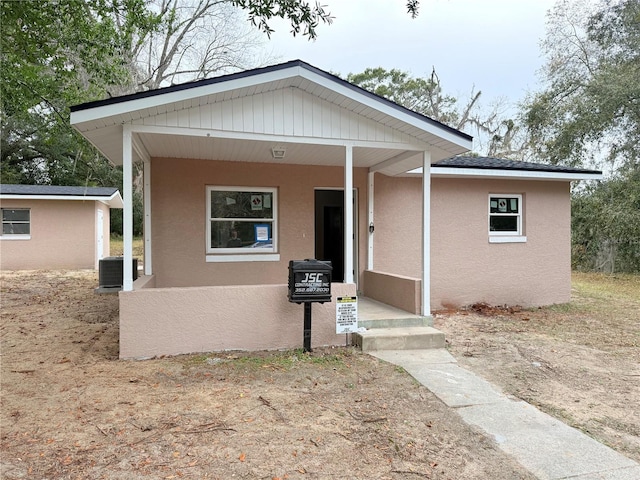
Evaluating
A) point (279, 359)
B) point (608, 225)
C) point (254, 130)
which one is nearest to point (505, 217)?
point (254, 130)

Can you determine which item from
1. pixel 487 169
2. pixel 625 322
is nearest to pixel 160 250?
A: pixel 487 169

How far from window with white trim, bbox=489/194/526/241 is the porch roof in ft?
9.88

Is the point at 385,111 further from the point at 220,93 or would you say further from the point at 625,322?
the point at 625,322

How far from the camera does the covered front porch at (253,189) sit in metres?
5.05

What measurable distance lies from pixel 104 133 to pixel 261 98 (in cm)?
198

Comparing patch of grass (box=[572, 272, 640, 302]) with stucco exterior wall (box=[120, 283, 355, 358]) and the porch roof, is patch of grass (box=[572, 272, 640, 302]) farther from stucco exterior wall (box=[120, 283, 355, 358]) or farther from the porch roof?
stucco exterior wall (box=[120, 283, 355, 358])

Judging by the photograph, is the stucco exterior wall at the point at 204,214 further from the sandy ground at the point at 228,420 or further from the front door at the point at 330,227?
the sandy ground at the point at 228,420

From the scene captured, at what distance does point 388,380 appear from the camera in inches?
176

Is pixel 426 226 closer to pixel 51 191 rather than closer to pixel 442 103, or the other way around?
pixel 51 191

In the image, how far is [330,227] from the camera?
8281 millimetres

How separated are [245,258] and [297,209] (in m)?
1.26

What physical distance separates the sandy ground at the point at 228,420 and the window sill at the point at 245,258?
217cm

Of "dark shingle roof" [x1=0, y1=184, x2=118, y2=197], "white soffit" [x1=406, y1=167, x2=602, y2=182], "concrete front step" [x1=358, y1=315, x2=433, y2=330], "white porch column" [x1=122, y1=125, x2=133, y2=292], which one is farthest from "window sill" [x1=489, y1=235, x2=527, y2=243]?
"dark shingle roof" [x1=0, y1=184, x2=118, y2=197]

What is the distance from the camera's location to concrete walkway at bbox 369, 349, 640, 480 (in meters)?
2.84
